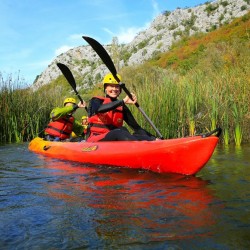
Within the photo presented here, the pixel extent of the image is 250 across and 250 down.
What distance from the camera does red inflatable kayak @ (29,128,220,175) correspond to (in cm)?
405

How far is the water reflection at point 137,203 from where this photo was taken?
7.44 ft

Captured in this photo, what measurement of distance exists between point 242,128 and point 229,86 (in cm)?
91

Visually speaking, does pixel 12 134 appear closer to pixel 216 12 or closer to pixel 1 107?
pixel 1 107

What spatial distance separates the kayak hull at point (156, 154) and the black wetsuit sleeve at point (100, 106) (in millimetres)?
518

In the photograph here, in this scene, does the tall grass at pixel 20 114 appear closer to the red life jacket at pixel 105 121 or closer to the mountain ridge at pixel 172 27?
the red life jacket at pixel 105 121

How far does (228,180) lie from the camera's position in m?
3.91

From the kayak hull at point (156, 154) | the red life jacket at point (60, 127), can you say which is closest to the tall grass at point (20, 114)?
the red life jacket at point (60, 127)

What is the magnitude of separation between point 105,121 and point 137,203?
2.89m

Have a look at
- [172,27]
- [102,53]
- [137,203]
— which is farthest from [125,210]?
[172,27]

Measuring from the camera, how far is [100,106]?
5383mm

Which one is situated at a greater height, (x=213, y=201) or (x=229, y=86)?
(x=229, y=86)

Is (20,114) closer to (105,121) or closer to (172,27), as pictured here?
(105,121)

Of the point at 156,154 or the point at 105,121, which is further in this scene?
the point at 105,121

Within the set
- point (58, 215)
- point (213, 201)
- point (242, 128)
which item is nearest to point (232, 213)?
point (213, 201)
